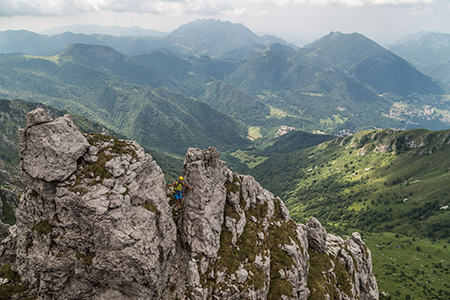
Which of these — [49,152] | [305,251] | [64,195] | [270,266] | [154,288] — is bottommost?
[305,251]

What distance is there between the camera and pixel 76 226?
32656 mm

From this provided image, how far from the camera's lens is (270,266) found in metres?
52.1

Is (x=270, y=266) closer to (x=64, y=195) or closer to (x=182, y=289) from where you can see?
(x=182, y=289)

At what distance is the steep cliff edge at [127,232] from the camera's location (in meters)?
32.7

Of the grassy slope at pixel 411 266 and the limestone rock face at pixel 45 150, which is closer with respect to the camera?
the limestone rock face at pixel 45 150

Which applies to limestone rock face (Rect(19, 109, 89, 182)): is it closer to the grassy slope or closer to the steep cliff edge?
the steep cliff edge

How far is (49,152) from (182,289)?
32029mm

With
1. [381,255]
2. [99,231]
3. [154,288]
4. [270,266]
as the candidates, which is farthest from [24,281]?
[381,255]

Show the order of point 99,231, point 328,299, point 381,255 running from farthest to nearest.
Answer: point 381,255
point 328,299
point 99,231

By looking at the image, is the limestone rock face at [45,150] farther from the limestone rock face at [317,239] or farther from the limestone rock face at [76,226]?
the limestone rock face at [317,239]

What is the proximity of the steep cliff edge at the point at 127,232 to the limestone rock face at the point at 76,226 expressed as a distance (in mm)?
145

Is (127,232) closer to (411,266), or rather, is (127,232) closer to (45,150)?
(45,150)

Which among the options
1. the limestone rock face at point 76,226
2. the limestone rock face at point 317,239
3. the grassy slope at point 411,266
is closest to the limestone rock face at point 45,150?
the limestone rock face at point 76,226

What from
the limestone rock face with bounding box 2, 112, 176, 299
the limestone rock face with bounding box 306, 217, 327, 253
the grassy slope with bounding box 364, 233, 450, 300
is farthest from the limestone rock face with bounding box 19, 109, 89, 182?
the grassy slope with bounding box 364, 233, 450, 300
